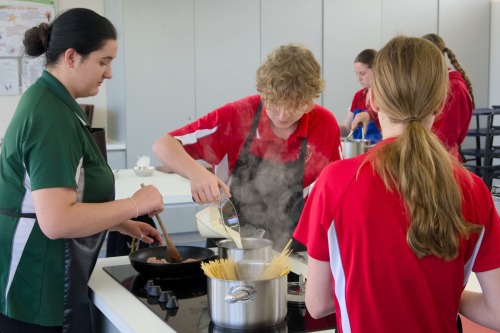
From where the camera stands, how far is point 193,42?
5387mm

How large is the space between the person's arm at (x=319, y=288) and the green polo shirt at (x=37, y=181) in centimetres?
66

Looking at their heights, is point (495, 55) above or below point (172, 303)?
above

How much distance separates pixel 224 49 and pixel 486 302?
463 centimetres

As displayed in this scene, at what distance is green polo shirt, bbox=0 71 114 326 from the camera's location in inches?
58.6

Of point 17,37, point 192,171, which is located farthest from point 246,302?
point 17,37

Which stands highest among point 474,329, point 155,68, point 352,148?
point 155,68

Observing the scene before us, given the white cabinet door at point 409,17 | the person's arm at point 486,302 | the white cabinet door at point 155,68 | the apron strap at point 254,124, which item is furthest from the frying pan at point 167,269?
the white cabinet door at point 409,17

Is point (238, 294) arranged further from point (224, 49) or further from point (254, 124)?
point (224, 49)

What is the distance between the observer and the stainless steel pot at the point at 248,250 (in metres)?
1.60

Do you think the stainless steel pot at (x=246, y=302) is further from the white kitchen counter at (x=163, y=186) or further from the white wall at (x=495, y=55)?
the white wall at (x=495, y=55)

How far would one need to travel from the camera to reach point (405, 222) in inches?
41.2

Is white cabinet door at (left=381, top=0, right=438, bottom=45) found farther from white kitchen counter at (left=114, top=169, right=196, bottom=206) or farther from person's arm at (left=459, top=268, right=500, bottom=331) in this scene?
person's arm at (left=459, top=268, right=500, bottom=331)

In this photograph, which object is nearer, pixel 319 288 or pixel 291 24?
pixel 319 288

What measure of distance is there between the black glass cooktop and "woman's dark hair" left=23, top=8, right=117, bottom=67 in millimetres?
633
